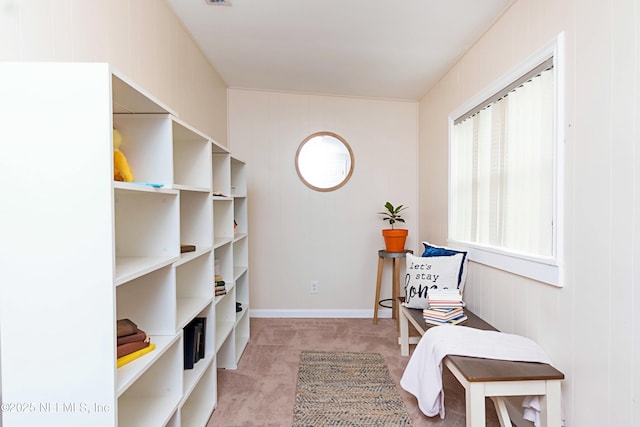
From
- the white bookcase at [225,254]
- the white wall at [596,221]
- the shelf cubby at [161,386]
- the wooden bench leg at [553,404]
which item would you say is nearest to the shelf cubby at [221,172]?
the white bookcase at [225,254]

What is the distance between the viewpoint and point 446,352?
1555 millimetres

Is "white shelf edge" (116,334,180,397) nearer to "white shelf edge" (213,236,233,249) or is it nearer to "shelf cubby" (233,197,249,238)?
"white shelf edge" (213,236,233,249)

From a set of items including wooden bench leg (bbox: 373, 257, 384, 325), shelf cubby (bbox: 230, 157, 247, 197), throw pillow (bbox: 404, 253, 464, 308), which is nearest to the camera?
throw pillow (bbox: 404, 253, 464, 308)

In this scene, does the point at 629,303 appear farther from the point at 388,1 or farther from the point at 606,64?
the point at 388,1

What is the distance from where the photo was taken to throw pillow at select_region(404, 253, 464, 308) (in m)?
2.23

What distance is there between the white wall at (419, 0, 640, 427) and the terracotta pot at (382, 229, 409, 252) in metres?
1.43

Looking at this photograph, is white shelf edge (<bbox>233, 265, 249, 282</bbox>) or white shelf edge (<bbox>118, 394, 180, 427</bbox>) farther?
white shelf edge (<bbox>233, 265, 249, 282</bbox>)

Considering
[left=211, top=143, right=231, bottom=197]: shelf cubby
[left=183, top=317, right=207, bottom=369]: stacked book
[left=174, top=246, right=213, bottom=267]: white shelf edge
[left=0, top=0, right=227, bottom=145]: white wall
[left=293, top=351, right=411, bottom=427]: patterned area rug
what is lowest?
[left=293, top=351, right=411, bottom=427]: patterned area rug

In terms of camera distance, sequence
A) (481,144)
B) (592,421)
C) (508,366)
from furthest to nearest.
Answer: (481,144) → (508,366) → (592,421)

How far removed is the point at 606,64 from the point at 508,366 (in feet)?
4.10

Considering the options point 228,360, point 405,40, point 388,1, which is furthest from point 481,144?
point 228,360

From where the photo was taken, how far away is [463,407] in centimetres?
189
